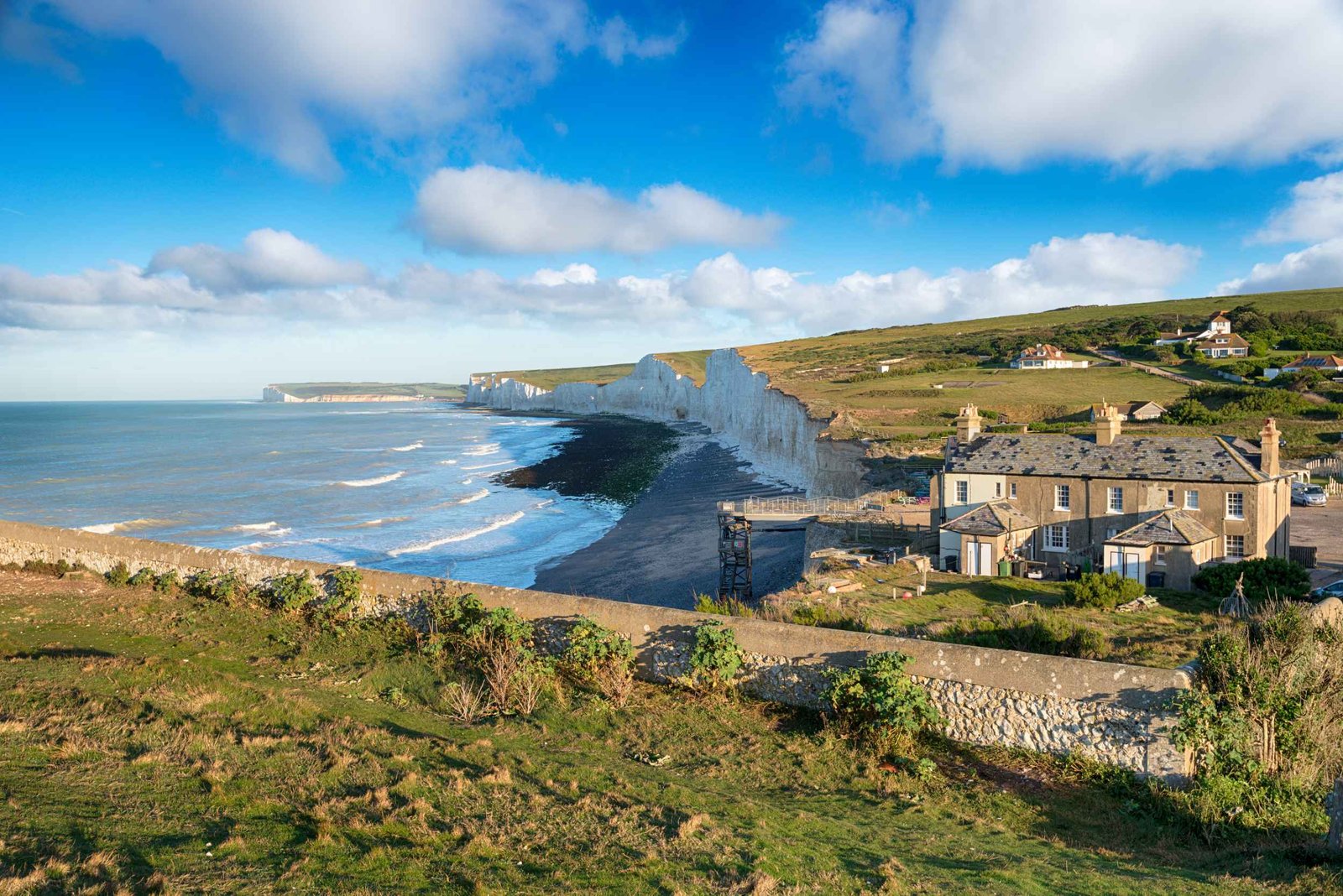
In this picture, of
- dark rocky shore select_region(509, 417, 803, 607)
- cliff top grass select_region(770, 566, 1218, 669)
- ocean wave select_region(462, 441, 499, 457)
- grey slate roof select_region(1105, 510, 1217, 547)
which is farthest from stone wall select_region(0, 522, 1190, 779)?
ocean wave select_region(462, 441, 499, 457)

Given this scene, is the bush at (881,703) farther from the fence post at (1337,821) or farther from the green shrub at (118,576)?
the green shrub at (118,576)

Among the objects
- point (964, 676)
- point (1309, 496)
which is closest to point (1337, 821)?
point (964, 676)

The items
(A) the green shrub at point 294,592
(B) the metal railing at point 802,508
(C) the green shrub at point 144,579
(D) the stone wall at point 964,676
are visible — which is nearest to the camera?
(D) the stone wall at point 964,676

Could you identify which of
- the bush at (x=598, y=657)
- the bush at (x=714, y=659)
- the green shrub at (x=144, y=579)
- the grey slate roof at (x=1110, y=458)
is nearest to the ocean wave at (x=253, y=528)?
the green shrub at (x=144, y=579)

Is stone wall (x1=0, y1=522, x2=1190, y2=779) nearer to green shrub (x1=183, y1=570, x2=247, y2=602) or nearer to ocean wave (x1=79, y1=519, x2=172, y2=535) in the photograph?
green shrub (x1=183, y1=570, x2=247, y2=602)

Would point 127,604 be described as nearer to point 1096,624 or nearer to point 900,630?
point 900,630

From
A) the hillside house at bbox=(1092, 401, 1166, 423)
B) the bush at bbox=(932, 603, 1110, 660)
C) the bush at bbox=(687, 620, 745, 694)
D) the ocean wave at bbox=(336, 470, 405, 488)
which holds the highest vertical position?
the hillside house at bbox=(1092, 401, 1166, 423)
